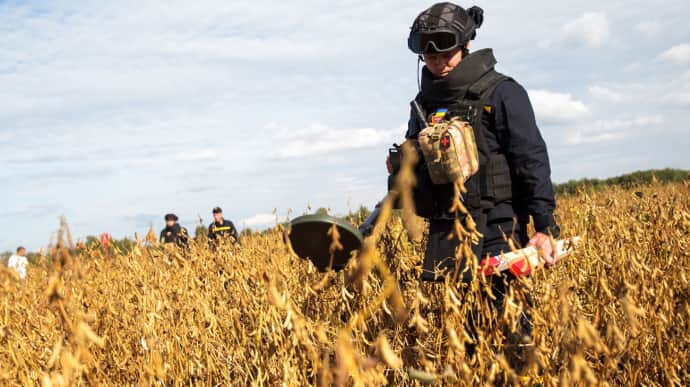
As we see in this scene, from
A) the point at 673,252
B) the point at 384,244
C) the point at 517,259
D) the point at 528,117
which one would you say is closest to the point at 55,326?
the point at 384,244

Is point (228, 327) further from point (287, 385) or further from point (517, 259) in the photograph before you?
point (517, 259)

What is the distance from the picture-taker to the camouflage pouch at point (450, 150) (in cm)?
218

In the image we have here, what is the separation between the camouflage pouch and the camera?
2184 millimetres

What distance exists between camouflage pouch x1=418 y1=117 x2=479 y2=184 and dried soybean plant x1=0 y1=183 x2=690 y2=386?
437 millimetres

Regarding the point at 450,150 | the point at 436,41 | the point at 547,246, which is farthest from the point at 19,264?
the point at 547,246

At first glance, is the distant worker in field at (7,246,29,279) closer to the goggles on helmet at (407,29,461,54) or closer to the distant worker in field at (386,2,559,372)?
the distant worker in field at (386,2,559,372)

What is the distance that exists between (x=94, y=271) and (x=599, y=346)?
11.7ft

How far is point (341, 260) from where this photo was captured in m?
1.97

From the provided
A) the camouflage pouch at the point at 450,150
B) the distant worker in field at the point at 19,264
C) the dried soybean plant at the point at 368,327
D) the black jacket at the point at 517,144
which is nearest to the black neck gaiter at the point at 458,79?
the black jacket at the point at 517,144

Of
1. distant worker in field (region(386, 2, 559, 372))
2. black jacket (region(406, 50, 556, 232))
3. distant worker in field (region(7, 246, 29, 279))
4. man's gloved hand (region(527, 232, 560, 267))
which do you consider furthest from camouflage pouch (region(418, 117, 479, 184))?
distant worker in field (region(7, 246, 29, 279))

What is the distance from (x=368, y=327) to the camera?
2.78 meters

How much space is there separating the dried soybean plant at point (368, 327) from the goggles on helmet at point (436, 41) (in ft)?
2.86

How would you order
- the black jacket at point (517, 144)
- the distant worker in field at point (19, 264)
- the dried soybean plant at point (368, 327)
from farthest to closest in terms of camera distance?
the black jacket at point (517, 144), the distant worker in field at point (19, 264), the dried soybean plant at point (368, 327)

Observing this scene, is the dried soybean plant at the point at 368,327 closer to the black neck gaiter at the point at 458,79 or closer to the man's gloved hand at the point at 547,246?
the man's gloved hand at the point at 547,246
